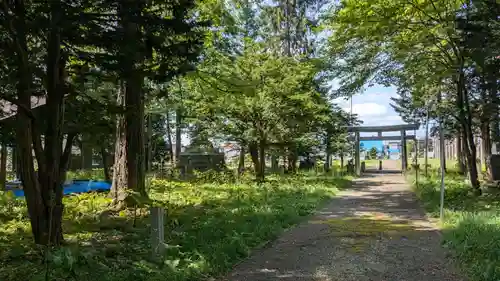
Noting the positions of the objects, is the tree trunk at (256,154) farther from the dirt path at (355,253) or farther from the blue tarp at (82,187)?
the dirt path at (355,253)

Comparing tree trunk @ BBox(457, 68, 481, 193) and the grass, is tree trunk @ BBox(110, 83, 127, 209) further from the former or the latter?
tree trunk @ BBox(457, 68, 481, 193)

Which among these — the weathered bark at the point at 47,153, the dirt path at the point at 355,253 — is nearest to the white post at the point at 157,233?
the dirt path at the point at 355,253

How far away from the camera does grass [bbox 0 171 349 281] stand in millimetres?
4777

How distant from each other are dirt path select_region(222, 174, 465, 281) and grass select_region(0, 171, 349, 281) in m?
0.39

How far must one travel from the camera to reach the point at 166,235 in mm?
6996

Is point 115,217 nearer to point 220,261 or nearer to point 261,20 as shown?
point 220,261

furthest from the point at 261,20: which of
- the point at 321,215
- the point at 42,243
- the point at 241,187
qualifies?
the point at 42,243

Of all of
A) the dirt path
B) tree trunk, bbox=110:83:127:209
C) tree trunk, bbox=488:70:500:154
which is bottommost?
the dirt path

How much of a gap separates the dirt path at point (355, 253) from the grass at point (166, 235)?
0.39m

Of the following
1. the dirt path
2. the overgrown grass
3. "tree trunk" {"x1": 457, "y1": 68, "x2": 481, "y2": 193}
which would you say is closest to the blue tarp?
the dirt path

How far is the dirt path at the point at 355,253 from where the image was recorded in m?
5.17

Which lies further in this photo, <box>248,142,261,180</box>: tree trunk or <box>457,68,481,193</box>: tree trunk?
<box>248,142,261,180</box>: tree trunk

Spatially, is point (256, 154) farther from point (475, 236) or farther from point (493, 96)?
point (475, 236)

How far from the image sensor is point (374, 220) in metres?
9.26
